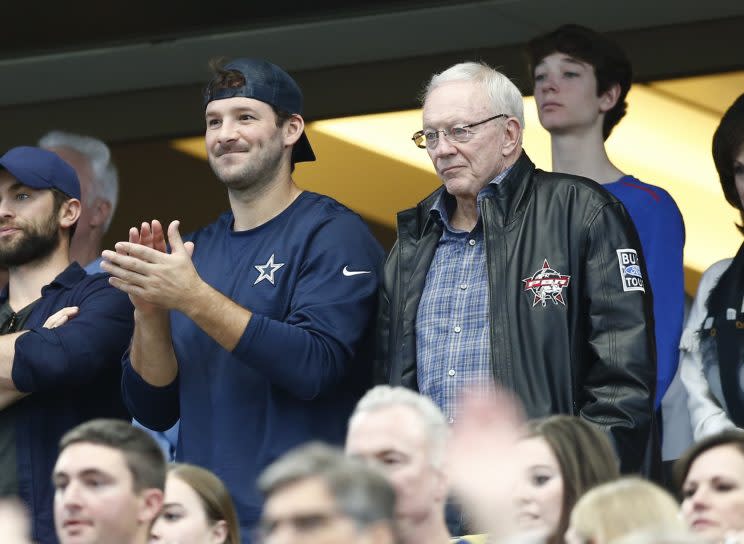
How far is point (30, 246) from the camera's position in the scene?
6.23 m

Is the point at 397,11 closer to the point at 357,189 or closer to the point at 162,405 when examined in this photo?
the point at 357,189

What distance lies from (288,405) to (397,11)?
323 centimetres

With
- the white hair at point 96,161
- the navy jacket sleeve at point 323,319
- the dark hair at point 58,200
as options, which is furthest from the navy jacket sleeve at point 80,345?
the white hair at point 96,161

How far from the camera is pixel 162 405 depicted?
5.83 m

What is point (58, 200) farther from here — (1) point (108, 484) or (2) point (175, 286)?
Result: (1) point (108, 484)

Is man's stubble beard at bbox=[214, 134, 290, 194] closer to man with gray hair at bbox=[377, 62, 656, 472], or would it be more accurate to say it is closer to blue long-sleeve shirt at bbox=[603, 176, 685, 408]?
man with gray hair at bbox=[377, 62, 656, 472]

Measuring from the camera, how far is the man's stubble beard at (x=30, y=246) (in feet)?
20.4

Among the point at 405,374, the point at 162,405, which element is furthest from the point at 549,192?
the point at 162,405

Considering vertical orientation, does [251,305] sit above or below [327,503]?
above

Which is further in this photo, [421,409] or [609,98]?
[609,98]

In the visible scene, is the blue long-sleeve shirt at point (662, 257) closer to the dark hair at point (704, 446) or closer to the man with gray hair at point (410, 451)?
the dark hair at point (704, 446)

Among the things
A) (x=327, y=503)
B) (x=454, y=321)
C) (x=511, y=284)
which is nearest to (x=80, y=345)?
(x=454, y=321)

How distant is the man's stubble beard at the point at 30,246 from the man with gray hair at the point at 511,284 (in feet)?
4.26

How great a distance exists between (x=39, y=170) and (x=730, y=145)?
242 centimetres
